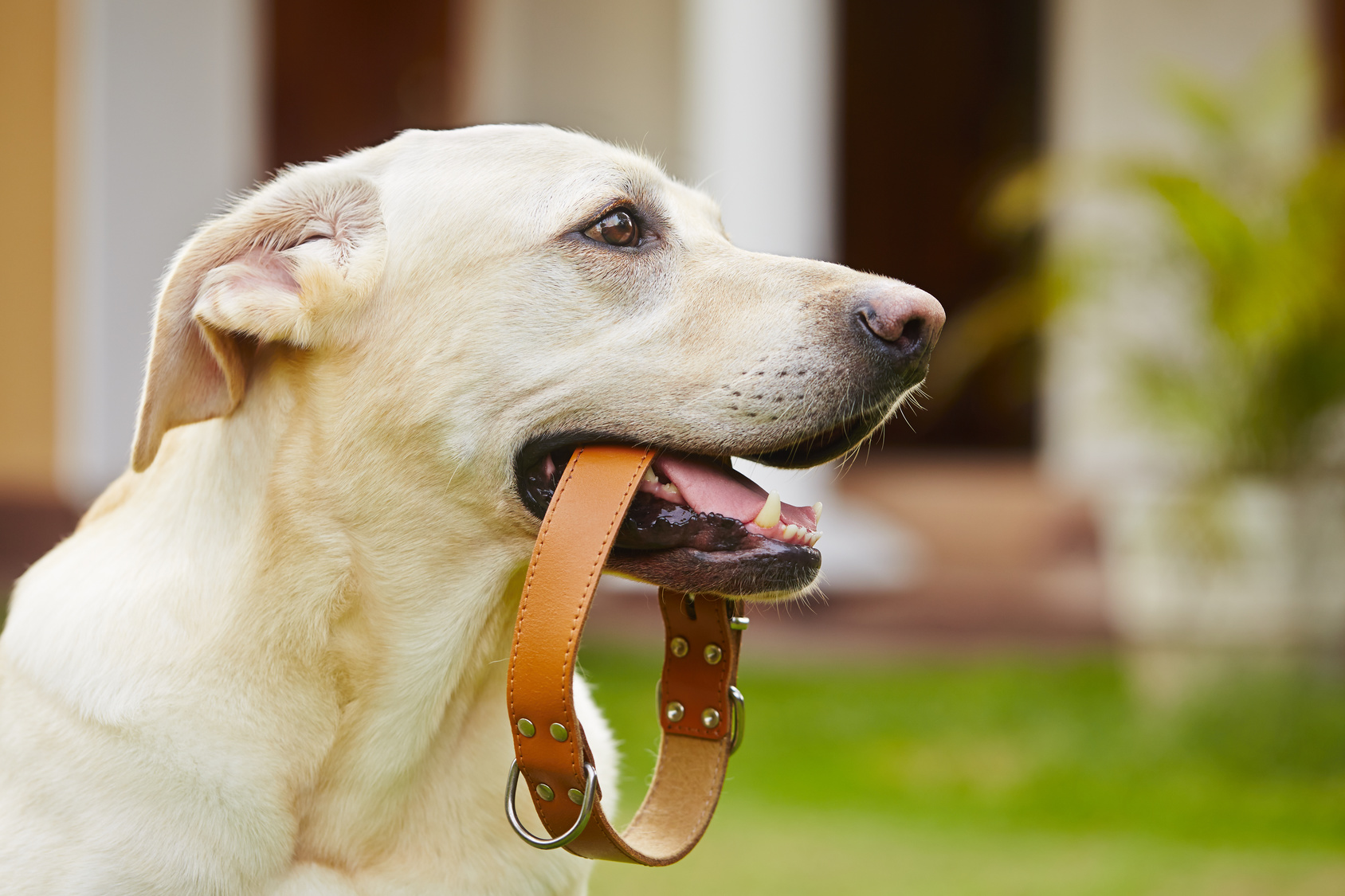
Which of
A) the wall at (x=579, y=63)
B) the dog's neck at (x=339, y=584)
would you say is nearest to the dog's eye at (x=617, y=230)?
the dog's neck at (x=339, y=584)

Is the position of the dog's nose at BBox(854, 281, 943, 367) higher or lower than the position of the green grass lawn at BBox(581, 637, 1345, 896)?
higher

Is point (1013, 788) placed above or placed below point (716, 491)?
below

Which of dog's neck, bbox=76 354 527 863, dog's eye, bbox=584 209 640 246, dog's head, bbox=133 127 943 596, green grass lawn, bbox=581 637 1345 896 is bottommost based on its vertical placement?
green grass lawn, bbox=581 637 1345 896

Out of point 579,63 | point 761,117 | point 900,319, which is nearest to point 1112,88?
point 761,117

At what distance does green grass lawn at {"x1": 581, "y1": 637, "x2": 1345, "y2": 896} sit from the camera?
13.1 feet

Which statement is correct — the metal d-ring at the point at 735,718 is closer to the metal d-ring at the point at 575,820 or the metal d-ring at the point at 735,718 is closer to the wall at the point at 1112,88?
the metal d-ring at the point at 575,820

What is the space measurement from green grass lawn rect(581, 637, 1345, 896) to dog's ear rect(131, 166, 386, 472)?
74.0 inches

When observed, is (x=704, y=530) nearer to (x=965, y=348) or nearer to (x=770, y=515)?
(x=770, y=515)

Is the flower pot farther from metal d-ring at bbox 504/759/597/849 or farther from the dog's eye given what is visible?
metal d-ring at bbox 504/759/597/849

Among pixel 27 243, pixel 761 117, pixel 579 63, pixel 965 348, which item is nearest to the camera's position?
pixel 761 117

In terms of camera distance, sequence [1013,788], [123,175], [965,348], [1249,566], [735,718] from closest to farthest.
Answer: [735,718]
[1013,788]
[1249,566]
[123,175]
[965,348]

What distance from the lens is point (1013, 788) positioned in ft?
15.6

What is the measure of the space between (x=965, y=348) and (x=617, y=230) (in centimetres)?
598

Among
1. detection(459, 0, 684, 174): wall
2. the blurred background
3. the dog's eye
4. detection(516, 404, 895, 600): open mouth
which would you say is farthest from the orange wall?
detection(516, 404, 895, 600): open mouth
